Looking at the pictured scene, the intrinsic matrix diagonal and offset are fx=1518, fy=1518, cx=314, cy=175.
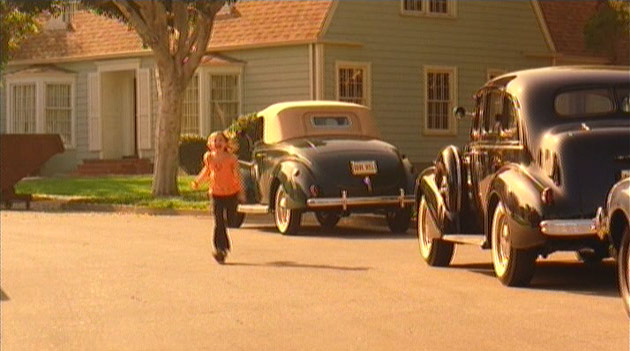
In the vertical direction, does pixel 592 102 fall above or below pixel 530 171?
above

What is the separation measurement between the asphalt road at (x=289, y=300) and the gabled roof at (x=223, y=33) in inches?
649

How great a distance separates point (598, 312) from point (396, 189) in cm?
→ 995

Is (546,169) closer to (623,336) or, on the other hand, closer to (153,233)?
(623,336)

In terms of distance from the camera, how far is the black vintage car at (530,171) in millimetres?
13180

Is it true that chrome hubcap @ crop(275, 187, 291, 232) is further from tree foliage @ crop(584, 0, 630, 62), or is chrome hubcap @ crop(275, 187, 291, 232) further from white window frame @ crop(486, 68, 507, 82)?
tree foliage @ crop(584, 0, 630, 62)

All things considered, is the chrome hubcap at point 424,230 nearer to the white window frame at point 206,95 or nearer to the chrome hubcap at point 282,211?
the chrome hubcap at point 282,211

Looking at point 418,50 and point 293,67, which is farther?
point 418,50

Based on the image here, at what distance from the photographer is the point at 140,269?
15977 millimetres

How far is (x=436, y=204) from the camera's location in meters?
15.6

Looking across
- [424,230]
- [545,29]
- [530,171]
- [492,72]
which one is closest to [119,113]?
[492,72]

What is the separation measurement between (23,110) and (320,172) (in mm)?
27667

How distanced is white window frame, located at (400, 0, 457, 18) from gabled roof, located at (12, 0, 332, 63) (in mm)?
3083

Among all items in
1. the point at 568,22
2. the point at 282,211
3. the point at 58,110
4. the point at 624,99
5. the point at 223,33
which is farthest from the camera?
the point at 58,110

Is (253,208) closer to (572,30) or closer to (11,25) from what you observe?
(11,25)
